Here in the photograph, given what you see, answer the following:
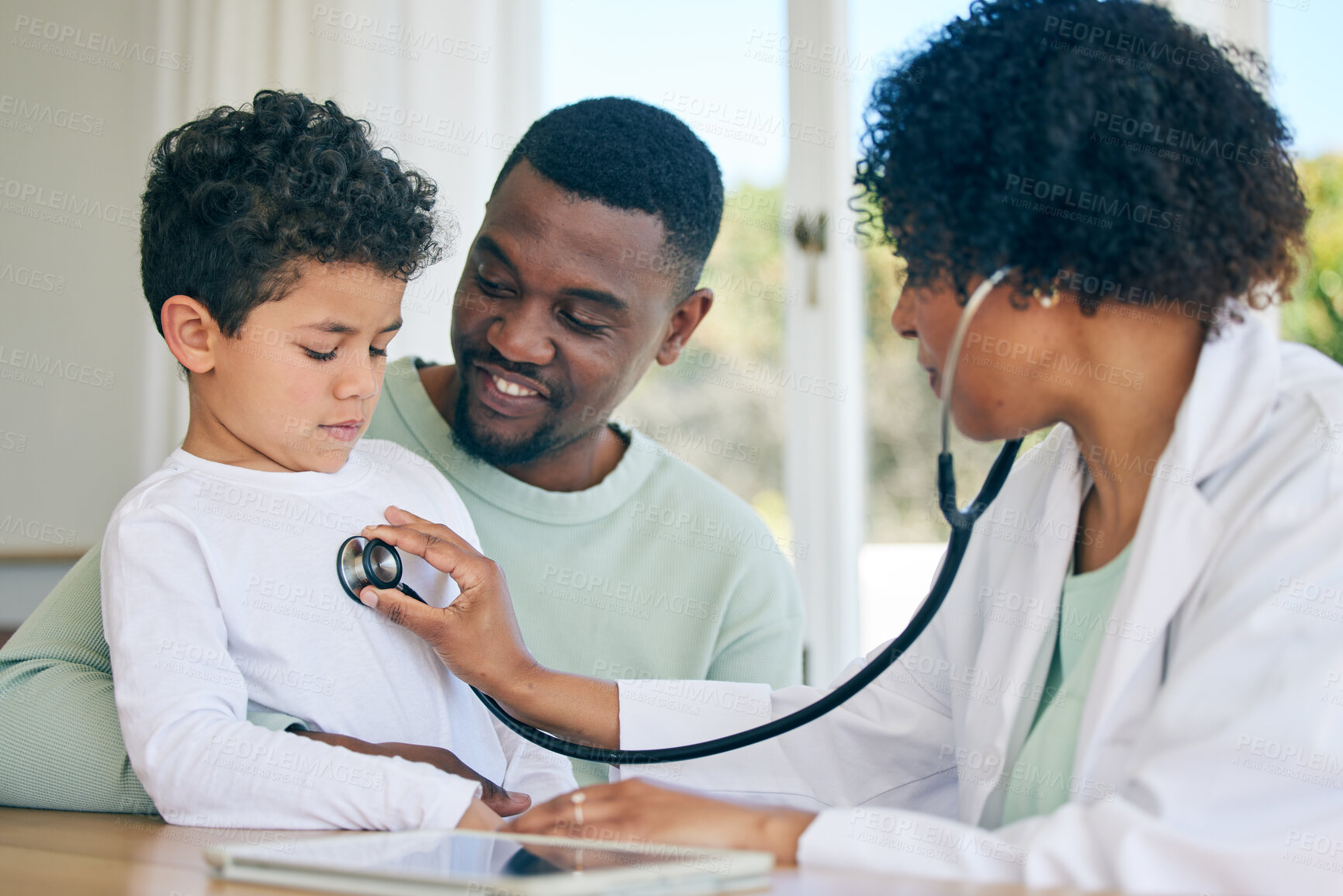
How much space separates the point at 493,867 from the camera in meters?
0.69

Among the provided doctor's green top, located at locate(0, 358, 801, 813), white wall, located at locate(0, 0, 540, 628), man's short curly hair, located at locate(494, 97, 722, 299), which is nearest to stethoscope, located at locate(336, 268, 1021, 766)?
doctor's green top, located at locate(0, 358, 801, 813)

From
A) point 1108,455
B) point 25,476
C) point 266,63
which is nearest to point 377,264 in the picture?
point 1108,455

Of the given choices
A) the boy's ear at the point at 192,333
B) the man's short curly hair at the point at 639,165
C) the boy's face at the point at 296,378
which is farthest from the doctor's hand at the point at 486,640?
the man's short curly hair at the point at 639,165

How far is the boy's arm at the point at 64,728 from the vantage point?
1.02 meters

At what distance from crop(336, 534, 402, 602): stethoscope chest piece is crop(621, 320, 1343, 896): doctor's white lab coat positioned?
29 centimetres

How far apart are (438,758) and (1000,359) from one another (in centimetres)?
67

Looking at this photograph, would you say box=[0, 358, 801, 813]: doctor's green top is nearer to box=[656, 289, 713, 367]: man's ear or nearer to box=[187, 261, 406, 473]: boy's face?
box=[656, 289, 713, 367]: man's ear

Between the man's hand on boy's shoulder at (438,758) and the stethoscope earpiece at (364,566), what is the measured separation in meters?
0.15

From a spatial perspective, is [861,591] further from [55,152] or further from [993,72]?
[55,152]

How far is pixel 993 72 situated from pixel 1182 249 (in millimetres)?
228

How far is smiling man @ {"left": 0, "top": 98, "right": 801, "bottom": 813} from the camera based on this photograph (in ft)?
5.09

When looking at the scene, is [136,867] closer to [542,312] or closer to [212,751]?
[212,751]

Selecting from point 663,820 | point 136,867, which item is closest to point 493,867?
point 663,820

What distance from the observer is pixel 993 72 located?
0.96 metres
